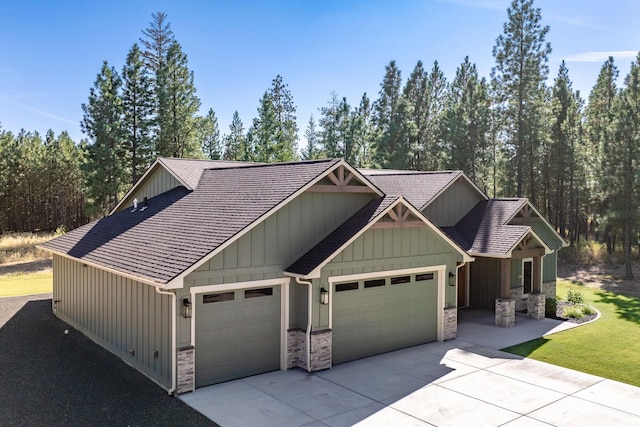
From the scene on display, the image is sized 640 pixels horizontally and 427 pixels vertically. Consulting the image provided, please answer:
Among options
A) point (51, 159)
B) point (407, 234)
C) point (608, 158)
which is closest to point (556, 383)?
point (407, 234)

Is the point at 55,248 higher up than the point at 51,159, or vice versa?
the point at 51,159

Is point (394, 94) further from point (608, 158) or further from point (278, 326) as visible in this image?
point (278, 326)

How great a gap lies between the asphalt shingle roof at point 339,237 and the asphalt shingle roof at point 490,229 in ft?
16.8

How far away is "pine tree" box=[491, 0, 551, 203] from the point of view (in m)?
30.2

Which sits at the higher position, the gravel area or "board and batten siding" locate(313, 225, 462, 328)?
"board and batten siding" locate(313, 225, 462, 328)

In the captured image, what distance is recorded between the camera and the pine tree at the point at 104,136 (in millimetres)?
32906

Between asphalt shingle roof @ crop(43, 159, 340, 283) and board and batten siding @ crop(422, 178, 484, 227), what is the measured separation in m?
6.89

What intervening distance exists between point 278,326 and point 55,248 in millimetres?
9140

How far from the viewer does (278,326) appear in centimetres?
1092

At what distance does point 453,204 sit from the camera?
723 inches

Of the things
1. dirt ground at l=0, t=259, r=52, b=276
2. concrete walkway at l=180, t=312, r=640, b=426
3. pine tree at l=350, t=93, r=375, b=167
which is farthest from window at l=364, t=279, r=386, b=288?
pine tree at l=350, t=93, r=375, b=167

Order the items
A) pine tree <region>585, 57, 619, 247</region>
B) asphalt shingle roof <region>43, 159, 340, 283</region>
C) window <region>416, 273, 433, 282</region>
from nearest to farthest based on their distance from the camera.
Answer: asphalt shingle roof <region>43, 159, 340, 283</region> → window <region>416, 273, 433, 282</region> → pine tree <region>585, 57, 619, 247</region>

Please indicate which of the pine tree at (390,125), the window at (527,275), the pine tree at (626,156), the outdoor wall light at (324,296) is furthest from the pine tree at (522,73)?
the outdoor wall light at (324,296)

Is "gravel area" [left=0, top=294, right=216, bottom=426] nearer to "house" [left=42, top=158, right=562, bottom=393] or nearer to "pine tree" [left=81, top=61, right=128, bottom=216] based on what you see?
"house" [left=42, top=158, right=562, bottom=393]
